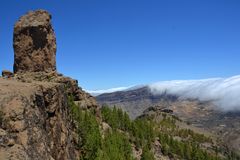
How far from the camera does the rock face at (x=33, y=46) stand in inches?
4210

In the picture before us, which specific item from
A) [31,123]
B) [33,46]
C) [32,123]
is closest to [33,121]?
[32,123]

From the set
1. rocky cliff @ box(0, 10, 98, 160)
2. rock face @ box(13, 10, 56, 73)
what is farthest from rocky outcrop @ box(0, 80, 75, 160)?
rock face @ box(13, 10, 56, 73)

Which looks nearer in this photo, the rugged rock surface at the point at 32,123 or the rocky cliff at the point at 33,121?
the rugged rock surface at the point at 32,123

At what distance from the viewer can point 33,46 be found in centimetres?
10738

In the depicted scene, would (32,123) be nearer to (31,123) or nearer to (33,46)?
(31,123)

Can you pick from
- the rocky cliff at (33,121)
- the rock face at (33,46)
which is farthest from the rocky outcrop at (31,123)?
the rock face at (33,46)

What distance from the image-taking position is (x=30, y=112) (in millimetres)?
42031

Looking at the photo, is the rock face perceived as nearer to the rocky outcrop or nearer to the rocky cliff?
the rocky cliff

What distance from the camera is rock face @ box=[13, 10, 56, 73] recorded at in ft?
351

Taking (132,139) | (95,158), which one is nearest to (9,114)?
(95,158)

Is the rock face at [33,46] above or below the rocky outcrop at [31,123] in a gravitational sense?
above

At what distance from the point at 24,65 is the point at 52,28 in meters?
16.2

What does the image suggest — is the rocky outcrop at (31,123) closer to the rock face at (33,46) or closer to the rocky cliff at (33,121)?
the rocky cliff at (33,121)

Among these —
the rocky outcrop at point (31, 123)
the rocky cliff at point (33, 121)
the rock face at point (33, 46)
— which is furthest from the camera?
the rock face at point (33, 46)
